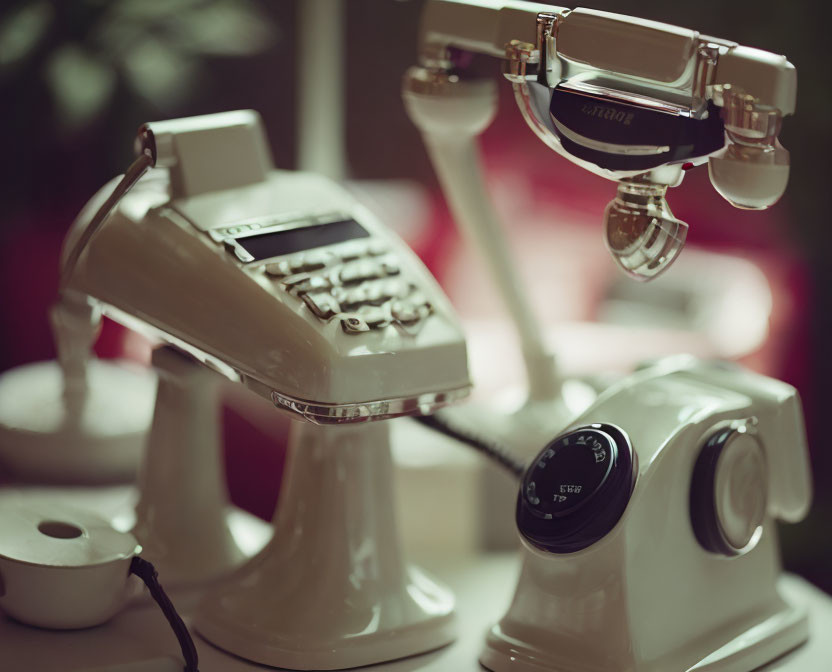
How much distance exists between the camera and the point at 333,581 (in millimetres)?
716

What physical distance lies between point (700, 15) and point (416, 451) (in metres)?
1.12

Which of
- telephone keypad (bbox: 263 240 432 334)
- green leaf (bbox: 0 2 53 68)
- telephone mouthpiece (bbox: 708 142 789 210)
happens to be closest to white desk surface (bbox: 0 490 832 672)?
telephone keypad (bbox: 263 240 432 334)

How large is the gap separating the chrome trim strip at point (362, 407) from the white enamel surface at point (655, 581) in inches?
3.8

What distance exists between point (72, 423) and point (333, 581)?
32 centimetres

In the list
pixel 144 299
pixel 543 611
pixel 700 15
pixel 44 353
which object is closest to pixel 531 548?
pixel 543 611

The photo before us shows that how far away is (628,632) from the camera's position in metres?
0.65

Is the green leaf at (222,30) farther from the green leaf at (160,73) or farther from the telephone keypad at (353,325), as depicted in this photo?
the telephone keypad at (353,325)

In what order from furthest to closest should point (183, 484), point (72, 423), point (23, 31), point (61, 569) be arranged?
point (23, 31) < point (72, 423) < point (183, 484) < point (61, 569)

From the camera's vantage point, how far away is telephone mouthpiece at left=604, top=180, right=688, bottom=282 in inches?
24.6

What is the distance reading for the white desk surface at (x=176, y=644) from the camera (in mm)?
688

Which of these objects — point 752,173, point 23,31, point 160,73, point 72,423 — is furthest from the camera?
point 160,73

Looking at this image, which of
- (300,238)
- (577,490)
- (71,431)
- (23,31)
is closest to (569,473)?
(577,490)

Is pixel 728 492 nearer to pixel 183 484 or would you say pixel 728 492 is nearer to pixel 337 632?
pixel 337 632

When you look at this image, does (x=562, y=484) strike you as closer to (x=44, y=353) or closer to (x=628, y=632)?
(x=628, y=632)
